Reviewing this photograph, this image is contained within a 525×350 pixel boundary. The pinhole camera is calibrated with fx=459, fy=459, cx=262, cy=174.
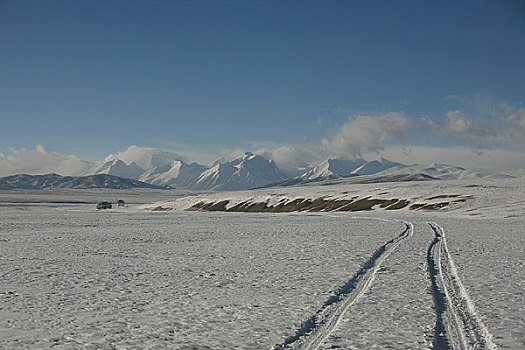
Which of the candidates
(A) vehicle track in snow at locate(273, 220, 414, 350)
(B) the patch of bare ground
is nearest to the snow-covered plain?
(A) vehicle track in snow at locate(273, 220, 414, 350)

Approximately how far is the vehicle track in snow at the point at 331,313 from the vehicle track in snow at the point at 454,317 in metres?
1.99

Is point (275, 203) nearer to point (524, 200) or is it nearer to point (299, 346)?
point (524, 200)

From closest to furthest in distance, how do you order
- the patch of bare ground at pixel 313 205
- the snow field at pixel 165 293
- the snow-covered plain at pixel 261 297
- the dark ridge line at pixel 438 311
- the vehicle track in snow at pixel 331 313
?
1. the dark ridge line at pixel 438 311
2. the vehicle track in snow at pixel 331 313
3. the snow-covered plain at pixel 261 297
4. the snow field at pixel 165 293
5. the patch of bare ground at pixel 313 205

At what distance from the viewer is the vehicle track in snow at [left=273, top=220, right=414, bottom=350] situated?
8.77 meters

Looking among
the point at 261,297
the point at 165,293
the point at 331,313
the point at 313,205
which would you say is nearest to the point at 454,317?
the point at 331,313

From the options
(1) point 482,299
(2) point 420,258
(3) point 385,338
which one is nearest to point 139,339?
(3) point 385,338

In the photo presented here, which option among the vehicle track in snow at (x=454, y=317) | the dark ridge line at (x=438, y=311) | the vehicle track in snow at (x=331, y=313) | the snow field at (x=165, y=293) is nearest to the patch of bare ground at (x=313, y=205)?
the snow field at (x=165, y=293)

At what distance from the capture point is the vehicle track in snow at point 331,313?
8.77 meters

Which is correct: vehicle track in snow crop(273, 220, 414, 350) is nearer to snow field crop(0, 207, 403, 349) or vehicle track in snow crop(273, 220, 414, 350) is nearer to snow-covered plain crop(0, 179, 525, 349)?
snow-covered plain crop(0, 179, 525, 349)

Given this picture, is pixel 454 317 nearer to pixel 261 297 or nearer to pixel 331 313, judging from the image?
pixel 331 313

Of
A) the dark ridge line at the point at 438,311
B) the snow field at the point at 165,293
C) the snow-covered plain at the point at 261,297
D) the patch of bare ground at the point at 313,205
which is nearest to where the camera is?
the dark ridge line at the point at 438,311

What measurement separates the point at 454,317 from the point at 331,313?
2721 millimetres

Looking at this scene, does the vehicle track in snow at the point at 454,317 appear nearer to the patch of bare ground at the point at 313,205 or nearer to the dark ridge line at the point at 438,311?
the dark ridge line at the point at 438,311

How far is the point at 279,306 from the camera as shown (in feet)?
38.2
